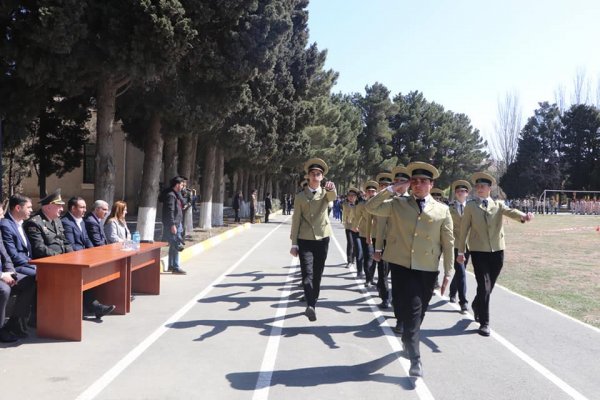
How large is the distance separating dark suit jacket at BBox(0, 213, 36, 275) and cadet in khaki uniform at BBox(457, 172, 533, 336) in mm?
5241

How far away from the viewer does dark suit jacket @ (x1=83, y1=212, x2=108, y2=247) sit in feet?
25.9

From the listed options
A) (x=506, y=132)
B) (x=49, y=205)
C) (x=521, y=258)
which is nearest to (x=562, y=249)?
(x=521, y=258)

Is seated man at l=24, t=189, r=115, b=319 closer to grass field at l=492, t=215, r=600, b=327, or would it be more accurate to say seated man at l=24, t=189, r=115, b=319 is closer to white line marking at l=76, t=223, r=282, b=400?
white line marking at l=76, t=223, r=282, b=400

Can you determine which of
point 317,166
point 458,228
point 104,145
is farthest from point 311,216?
point 104,145

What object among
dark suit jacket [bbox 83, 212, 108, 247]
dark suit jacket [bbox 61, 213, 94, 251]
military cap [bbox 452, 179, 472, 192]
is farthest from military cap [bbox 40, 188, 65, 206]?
military cap [bbox 452, 179, 472, 192]

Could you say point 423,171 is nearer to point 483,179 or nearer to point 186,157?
point 483,179

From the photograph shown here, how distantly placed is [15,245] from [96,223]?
1742mm

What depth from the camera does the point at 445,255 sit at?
541 centimetres

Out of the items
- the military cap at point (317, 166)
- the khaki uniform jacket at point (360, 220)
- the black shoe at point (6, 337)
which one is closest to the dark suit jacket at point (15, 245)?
the black shoe at point (6, 337)

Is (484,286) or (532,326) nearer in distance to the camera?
(484,286)

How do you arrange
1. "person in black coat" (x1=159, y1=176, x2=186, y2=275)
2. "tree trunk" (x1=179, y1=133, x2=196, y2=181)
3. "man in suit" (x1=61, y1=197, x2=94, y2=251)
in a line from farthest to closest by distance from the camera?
"tree trunk" (x1=179, y1=133, x2=196, y2=181)
"person in black coat" (x1=159, y1=176, x2=186, y2=275)
"man in suit" (x1=61, y1=197, x2=94, y2=251)

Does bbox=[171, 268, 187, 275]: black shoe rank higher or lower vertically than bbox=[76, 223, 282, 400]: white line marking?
higher

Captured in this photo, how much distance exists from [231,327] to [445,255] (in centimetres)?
285

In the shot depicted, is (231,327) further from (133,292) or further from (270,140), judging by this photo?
(270,140)
